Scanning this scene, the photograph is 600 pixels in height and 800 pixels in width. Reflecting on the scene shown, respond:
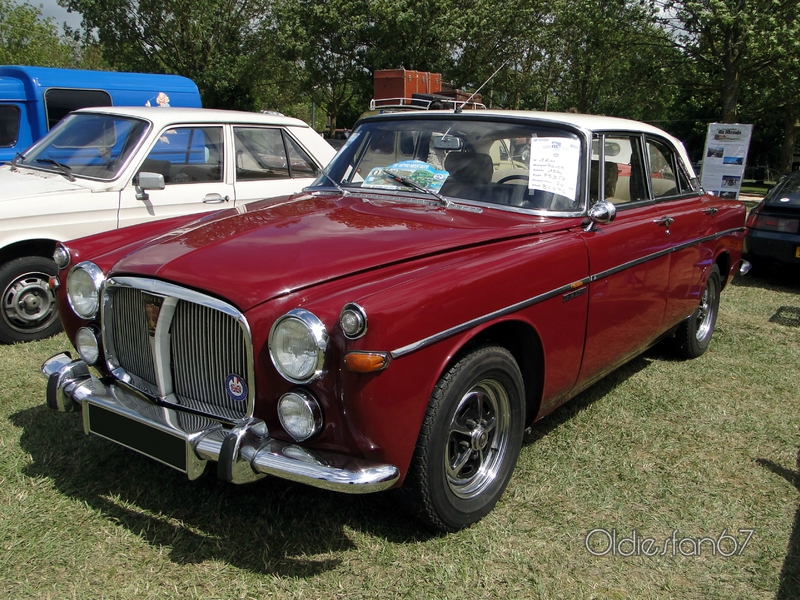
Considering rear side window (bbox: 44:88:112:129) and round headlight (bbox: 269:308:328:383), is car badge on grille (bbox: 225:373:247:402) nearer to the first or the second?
round headlight (bbox: 269:308:328:383)

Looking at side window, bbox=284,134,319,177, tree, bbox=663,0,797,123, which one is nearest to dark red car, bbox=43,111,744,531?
side window, bbox=284,134,319,177

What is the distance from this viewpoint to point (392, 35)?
24.7 meters

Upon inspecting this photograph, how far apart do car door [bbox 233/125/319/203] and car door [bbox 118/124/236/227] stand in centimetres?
14

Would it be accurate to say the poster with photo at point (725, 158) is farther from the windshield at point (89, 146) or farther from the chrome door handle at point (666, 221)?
the windshield at point (89, 146)

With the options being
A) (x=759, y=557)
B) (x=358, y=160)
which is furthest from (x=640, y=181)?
(x=759, y=557)

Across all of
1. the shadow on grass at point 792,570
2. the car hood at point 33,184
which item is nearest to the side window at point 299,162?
Result: the car hood at point 33,184

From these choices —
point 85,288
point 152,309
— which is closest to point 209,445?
point 152,309

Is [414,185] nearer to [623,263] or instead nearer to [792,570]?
[623,263]

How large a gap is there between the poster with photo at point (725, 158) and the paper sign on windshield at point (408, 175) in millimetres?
10734

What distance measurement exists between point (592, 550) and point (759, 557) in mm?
692

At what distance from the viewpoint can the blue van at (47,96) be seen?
855 cm

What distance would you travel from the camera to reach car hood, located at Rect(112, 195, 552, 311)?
8.29ft

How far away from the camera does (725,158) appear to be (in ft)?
41.5

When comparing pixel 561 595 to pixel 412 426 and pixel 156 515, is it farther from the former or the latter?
pixel 156 515
